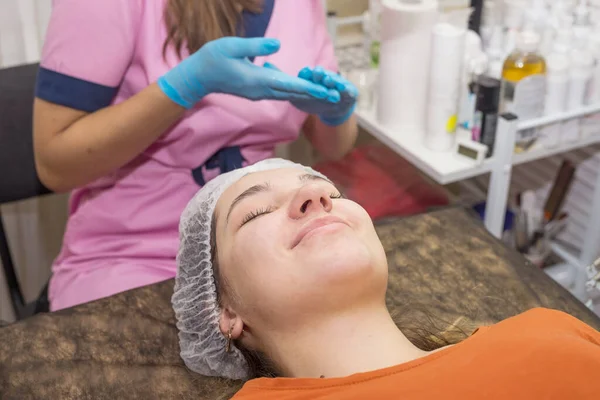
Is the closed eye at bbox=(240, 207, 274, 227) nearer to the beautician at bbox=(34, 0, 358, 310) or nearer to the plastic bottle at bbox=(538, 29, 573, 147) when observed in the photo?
the beautician at bbox=(34, 0, 358, 310)

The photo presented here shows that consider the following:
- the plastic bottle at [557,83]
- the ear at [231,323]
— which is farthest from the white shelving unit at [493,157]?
the ear at [231,323]

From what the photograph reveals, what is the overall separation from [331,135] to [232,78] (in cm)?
40

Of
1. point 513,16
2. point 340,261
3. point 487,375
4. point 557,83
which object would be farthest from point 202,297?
point 513,16

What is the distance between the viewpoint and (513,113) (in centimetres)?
157

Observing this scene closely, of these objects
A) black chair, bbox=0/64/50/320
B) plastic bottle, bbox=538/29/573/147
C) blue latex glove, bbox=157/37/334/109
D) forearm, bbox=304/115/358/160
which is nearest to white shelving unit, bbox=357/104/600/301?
plastic bottle, bbox=538/29/573/147

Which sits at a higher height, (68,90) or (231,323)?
(68,90)

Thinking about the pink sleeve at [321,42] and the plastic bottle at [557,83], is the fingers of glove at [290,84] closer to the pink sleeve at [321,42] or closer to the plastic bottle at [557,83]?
the pink sleeve at [321,42]

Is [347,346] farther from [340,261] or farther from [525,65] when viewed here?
[525,65]

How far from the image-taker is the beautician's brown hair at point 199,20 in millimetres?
1342

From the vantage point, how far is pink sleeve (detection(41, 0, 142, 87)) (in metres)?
1.26

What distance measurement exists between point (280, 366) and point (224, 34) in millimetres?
683

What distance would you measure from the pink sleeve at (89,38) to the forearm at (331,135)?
491mm

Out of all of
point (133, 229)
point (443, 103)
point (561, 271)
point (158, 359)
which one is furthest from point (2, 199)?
point (561, 271)

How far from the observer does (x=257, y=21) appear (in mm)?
1455
